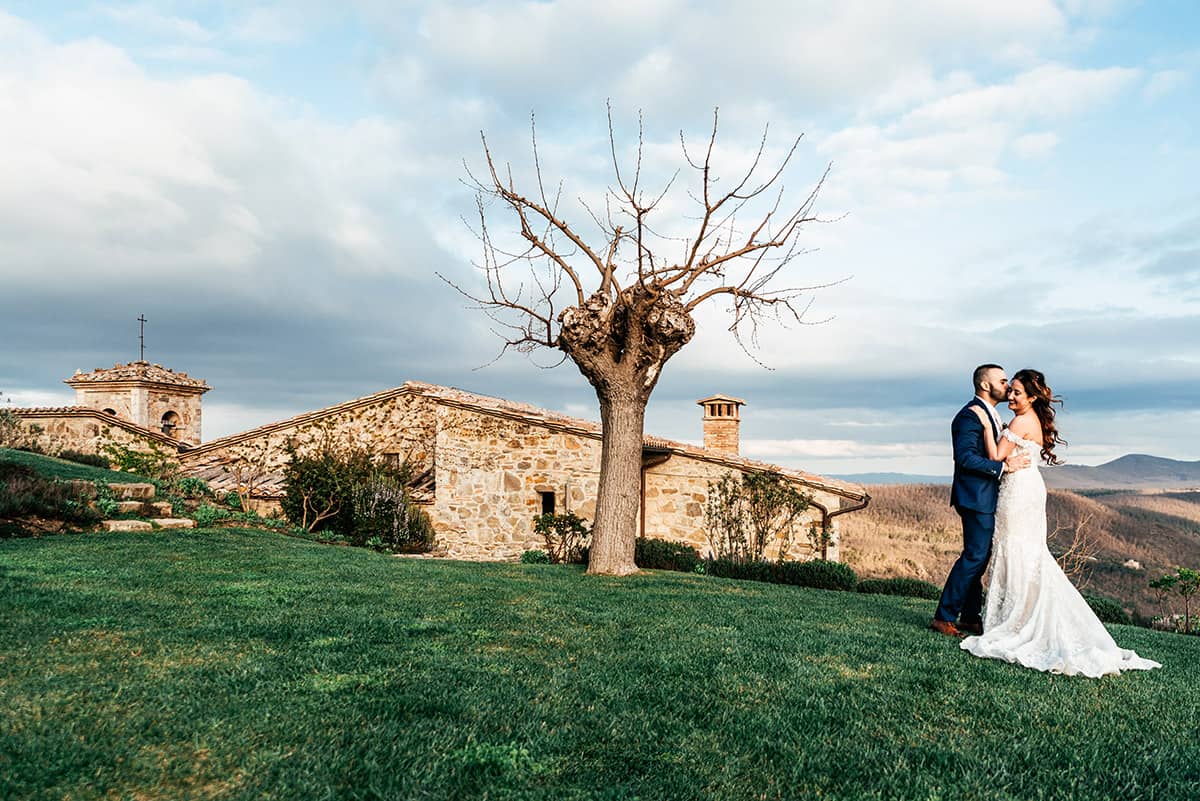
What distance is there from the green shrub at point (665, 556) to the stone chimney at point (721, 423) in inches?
296

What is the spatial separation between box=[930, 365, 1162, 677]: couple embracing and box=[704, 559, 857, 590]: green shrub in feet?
19.5

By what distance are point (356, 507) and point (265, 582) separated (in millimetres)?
9126

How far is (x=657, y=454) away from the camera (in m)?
18.2

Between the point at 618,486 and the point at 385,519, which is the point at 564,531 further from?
the point at 618,486

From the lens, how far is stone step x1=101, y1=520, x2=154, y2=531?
12.7 meters

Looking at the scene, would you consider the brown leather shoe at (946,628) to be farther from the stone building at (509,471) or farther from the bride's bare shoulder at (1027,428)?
the stone building at (509,471)

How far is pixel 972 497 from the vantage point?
6754 mm

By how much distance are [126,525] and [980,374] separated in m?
13.6

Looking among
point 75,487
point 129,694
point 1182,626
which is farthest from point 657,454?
point 129,694

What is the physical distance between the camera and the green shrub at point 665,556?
1455 cm

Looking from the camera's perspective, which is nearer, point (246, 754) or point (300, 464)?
point (246, 754)

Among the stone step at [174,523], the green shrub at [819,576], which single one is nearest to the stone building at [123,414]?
the stone step at [174,523]

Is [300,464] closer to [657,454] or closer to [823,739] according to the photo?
[657,454]

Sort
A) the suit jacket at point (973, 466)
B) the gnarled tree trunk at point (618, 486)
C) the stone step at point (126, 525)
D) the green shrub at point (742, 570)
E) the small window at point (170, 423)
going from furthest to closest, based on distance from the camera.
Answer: the small window at point (170, 423), the green shrub at point (742, 570), the stone step at point (126, 525), the gnarled tree trunk at point (618, 486), the suit jacket at point (973, 466)
